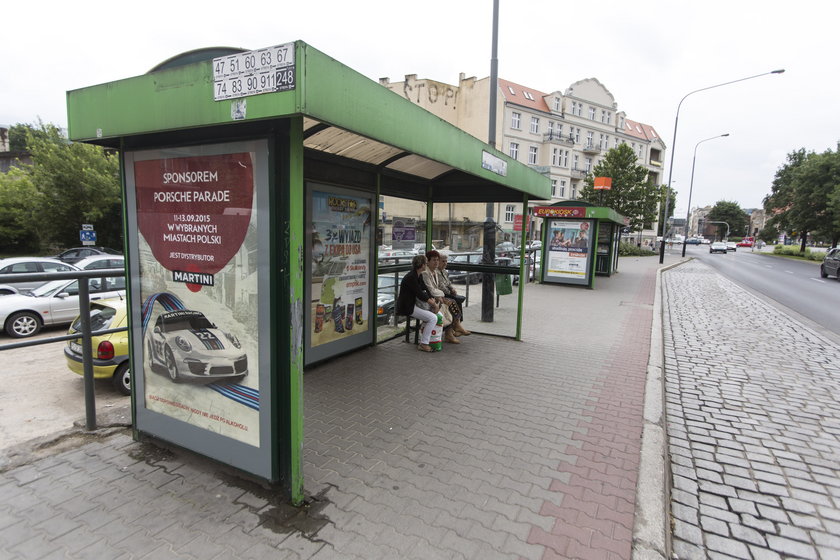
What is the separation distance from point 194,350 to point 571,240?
45.6 feet

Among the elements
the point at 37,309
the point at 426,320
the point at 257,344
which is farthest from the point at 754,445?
the point at 37,309

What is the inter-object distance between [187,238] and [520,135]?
46.3 metres

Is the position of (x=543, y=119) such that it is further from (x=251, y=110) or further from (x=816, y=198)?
(x=251, y=110)

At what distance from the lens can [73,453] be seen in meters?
3.15

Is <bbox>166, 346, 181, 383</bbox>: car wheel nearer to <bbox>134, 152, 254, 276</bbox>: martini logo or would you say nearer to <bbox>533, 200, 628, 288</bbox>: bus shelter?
<bbox>134, 152, 254, 276</bbox>: martini logo

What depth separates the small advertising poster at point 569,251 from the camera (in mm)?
14617

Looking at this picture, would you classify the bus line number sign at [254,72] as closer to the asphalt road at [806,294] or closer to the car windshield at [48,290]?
the car windshield at [48,290]

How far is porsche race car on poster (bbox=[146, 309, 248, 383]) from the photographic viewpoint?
2.79m

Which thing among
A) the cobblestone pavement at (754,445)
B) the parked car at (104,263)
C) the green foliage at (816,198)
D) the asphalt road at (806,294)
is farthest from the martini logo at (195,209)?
the green foliage at (816,198)

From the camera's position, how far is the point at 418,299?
6043 mm

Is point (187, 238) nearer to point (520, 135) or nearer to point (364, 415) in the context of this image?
point (364, 415)

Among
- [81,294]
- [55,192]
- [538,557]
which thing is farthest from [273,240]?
[55,192]

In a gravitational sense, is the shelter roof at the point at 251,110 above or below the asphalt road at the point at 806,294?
above

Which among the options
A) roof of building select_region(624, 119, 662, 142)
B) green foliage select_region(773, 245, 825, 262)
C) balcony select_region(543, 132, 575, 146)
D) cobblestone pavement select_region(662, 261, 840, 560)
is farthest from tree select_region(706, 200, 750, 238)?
cobblestone pavement select_region(662, 261, 840, 560)
